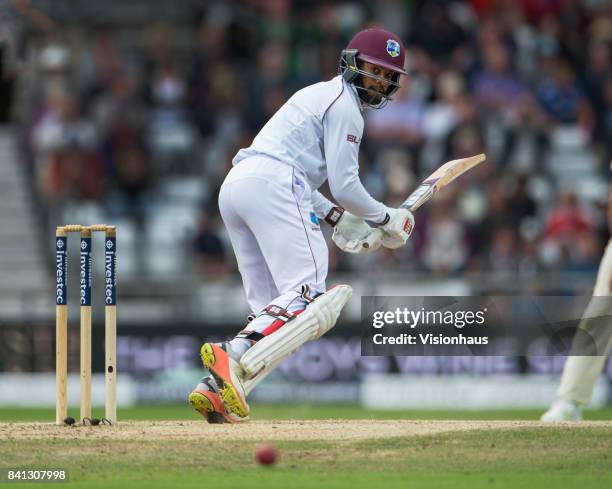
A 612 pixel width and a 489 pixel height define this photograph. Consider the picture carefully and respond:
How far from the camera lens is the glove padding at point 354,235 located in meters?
8.18

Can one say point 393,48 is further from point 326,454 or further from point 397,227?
point 326,454

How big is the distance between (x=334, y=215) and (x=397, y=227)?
17.1 inches

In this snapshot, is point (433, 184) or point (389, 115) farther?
point (389, 115)

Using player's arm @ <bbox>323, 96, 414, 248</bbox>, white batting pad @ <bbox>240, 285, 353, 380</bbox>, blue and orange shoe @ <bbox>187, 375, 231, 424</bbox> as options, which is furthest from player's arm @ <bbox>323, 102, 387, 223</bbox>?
blue and orange shoe @ <bbox>187, 375, 231, 424</bbox>

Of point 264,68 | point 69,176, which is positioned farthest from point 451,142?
point 69,176

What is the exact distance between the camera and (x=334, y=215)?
8367 millimetres

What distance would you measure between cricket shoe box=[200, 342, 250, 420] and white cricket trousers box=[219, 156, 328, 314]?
0.41 meters

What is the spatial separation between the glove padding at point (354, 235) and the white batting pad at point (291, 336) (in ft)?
1.40

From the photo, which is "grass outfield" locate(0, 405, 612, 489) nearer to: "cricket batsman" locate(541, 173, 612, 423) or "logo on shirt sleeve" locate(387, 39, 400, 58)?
"cricket batsman" locate(541, 173, 612, 423)

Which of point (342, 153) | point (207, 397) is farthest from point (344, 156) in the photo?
point (207, 397)

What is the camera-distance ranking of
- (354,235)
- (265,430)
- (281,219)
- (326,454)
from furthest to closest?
(354,235)
(265,430)
(281,219)
(326,454)

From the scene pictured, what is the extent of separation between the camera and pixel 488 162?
50.1ft

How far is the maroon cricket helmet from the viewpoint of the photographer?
8055 mm

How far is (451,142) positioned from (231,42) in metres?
3.36
